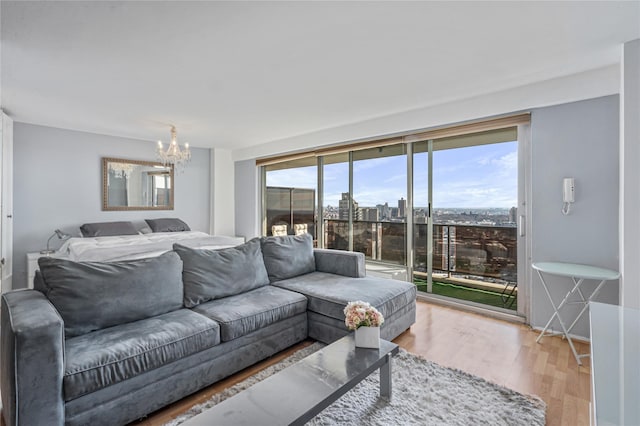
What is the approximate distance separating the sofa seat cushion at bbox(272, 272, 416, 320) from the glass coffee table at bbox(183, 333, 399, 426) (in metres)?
0.63

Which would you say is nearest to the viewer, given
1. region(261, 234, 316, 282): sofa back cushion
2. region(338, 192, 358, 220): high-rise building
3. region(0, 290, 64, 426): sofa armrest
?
region(0, 290, 64, 426): sofa armrest

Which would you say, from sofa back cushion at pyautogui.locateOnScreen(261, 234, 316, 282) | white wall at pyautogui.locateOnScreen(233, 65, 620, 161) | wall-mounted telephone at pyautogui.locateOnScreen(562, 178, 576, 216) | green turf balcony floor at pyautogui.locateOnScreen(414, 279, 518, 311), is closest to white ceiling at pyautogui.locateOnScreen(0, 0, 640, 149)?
white wall at pyautogui.locateOnScreen(233, 65, 620, 161)

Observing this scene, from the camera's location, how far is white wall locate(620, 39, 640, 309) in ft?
7.33

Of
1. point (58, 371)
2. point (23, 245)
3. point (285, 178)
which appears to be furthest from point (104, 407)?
point (285, 178)

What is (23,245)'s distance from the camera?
440cm

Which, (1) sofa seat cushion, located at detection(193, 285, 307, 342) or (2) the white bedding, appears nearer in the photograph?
(1) sofa seat cushion, located at detection(193, 285, 307, 342)

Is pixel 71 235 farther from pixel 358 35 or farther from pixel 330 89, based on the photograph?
pixel 358 35

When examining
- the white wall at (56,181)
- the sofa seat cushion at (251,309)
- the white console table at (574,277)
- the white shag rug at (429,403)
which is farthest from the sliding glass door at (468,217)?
the white wall at (56,181)

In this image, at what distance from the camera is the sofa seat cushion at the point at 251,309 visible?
2.15 metres

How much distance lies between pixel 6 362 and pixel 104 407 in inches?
20.4

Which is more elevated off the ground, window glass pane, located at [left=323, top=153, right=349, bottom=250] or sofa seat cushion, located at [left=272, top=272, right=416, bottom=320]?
window glass pane, located at [left=323, top=153, right=349, bottom=250]

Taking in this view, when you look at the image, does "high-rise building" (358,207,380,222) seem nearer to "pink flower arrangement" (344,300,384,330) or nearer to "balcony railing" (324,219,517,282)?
"balcony railing" (324,219,517,282)

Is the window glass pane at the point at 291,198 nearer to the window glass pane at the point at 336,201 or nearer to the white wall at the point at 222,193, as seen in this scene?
the window glass pane at the point at 336,201

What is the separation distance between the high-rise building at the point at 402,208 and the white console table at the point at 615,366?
113 inches
